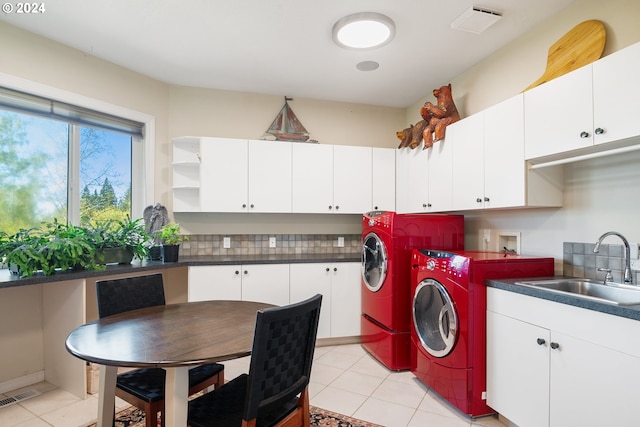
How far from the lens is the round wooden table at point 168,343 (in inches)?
49.8

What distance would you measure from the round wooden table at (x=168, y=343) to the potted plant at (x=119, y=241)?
1048mm

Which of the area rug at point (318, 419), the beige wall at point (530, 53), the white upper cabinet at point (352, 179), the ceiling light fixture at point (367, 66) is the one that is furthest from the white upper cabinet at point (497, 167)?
the area rug at point (318, 419)

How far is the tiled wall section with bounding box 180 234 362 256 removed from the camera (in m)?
3.66

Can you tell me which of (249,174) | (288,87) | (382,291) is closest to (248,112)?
(288,87)

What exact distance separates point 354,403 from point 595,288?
5.43 feet

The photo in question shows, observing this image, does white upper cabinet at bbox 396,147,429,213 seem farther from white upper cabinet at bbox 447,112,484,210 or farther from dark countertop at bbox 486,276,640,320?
dark countertop at bbox 486,276,640,320

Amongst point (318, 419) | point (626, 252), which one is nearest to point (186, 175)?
point (318, 419)

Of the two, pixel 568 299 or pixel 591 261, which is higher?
pixel 591 261

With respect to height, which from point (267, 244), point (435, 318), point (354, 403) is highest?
point (267, 244)

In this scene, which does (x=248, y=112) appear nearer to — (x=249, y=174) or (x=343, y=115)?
(x=249, y=174)

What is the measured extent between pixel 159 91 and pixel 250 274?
6.79 ft

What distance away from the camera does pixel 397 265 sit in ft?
9.46

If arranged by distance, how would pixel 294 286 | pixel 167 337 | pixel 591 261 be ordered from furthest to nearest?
pixel 294 286 < pixel 591 261 < pixel 167 337

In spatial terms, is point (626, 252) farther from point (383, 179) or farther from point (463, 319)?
point (383, 179)
